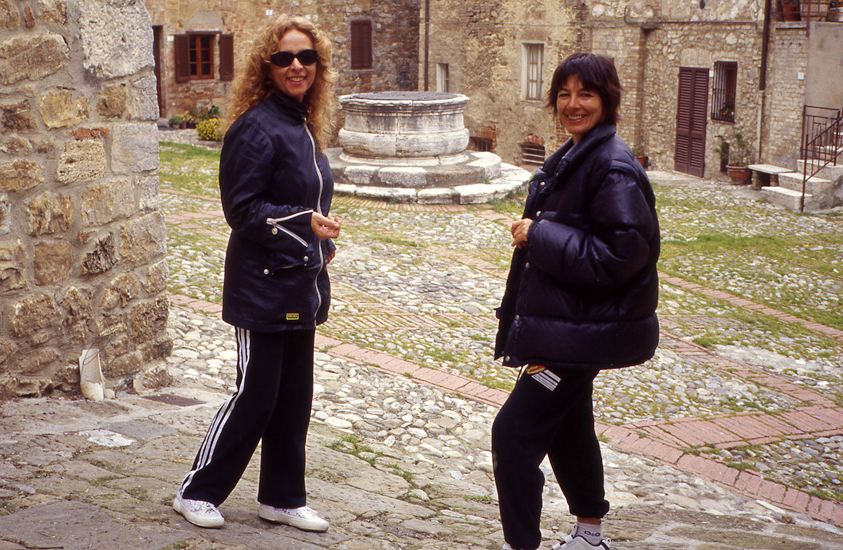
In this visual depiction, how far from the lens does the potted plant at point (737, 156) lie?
16844 millimetres

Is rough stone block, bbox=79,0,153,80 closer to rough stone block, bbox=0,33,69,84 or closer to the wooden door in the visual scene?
rough stone block, bbox=0,33,69,84

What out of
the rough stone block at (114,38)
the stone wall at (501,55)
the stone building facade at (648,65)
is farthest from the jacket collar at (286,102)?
the stone wall at (501,55)

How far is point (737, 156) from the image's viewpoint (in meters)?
17.3

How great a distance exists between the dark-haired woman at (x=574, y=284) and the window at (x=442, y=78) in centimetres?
2256

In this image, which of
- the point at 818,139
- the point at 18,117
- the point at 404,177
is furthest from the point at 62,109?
the point at 818,139

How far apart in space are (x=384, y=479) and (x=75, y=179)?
1.99 metres

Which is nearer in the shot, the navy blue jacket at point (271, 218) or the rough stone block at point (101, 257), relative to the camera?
the navy blue jacket at point (271, 218)

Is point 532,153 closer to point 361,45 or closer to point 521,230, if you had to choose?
point 361,45

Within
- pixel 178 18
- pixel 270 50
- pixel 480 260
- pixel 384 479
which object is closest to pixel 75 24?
pixel 270 50

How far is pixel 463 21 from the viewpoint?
23797mm

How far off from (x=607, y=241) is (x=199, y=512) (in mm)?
1579

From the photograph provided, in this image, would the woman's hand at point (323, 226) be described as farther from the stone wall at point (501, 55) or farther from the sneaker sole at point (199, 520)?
the stone wall at point (501, 55)

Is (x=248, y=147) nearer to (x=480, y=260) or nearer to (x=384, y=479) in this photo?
(x=384, y=479)

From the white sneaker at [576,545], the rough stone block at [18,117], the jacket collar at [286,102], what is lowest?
the white sneaker at [576,545]
